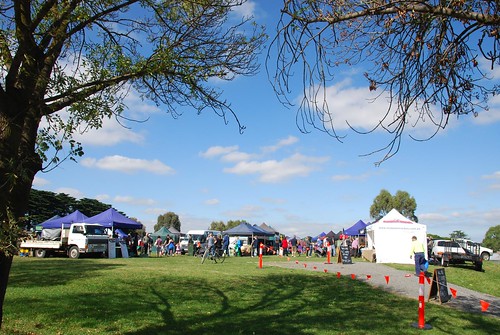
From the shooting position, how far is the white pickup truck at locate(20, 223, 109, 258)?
2791 centimetres

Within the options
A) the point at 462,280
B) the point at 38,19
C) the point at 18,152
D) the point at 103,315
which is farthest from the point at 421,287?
the point at 462,280

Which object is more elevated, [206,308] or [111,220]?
[111,220]

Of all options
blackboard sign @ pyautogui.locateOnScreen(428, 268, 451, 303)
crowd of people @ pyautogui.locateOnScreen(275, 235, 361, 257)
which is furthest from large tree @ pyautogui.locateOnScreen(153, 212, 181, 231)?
blackboard sign @ pyautogui.locateOnScreen(428, 268, 451, 303)

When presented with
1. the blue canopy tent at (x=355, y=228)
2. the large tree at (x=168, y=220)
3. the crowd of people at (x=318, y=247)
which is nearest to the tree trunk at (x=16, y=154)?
the crowd of people at (x=318, y=247)

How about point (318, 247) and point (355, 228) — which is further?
point (355, 228)

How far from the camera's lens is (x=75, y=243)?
28.2m

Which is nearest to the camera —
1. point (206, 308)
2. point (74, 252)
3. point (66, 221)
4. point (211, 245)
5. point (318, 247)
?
point (206, 308)

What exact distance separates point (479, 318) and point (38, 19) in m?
10.3

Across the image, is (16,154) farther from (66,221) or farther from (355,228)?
(355,228)

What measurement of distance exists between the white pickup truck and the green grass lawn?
1336 cm

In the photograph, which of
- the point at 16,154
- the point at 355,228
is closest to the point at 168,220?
the point at 355,228

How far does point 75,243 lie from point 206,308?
20535 mm

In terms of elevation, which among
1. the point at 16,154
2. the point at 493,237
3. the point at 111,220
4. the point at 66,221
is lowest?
the point at 16,154

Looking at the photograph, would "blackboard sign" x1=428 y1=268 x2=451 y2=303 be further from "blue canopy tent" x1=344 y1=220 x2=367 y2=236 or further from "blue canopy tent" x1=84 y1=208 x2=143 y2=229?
"blue canopy tent" x1=344 y1=220 x2=367 y2=236
